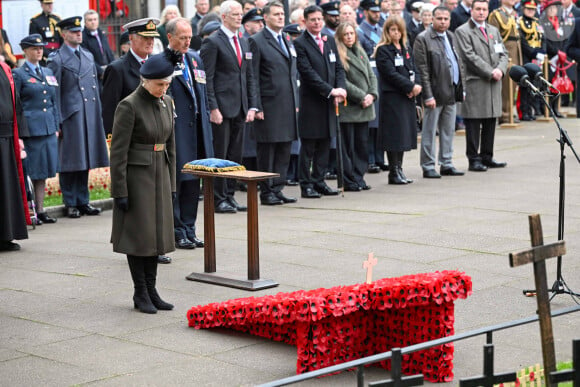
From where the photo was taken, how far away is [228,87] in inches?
507

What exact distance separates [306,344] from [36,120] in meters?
6.93

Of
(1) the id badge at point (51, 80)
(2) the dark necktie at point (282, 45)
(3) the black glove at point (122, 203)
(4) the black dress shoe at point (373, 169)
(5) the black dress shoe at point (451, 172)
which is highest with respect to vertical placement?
(2) the dark necktie at point (282, 45)

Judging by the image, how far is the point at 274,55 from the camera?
44.8 feet

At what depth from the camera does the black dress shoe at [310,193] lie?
46.4 ft

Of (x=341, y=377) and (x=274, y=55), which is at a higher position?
(x=274, y=55)

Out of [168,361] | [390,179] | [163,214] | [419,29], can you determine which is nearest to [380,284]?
[168,361]

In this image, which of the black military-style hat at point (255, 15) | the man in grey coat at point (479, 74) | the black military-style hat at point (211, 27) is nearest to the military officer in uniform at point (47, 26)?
the black military-style hat at point (211, 27)

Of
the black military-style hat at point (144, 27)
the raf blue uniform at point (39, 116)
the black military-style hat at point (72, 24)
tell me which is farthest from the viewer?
the black military-style hat at point (72, 24)

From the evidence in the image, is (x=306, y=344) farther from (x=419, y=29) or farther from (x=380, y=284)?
(x=419, y=29)

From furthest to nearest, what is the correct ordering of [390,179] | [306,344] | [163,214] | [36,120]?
[390,179] < [36,120] < [163,214] < [306,344]

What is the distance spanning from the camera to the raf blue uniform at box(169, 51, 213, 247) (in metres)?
10.8

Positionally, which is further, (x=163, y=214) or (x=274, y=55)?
(x=274, y=55)

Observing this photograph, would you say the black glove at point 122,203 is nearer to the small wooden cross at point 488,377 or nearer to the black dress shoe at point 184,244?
the black dress shoe at point 184,244

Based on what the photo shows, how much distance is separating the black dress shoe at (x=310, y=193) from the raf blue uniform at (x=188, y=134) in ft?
10.8
